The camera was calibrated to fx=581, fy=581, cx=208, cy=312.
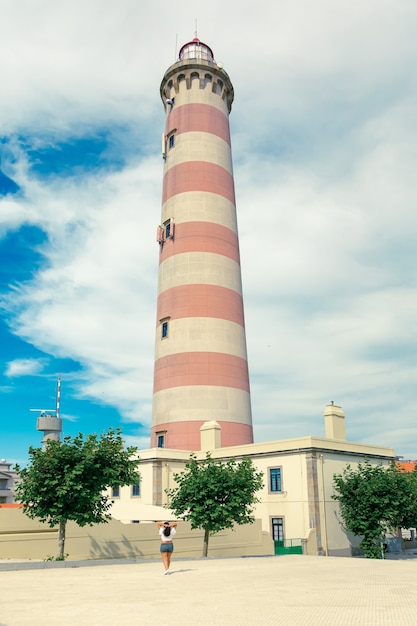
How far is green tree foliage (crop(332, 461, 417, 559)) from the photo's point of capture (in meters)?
35.7

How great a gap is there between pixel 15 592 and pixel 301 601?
7216 mm

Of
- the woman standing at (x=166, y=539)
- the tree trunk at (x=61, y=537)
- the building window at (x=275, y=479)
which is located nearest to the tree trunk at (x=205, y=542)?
the tree trunk at (x=61, y=537)

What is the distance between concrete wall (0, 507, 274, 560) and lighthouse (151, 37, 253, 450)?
869cm

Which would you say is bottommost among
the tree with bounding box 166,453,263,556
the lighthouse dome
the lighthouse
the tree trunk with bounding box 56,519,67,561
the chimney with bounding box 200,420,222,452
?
the tree trunk with bounding box 56,519,67,561

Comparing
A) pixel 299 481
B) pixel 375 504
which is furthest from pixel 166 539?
pixel 375 504

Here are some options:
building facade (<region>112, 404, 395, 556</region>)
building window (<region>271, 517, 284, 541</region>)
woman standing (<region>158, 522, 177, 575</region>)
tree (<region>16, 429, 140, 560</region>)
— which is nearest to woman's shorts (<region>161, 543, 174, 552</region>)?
woman standing (<region>158, 522, 177, 575</region>)

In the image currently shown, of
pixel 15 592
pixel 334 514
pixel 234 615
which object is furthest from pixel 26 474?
pixel 334 514

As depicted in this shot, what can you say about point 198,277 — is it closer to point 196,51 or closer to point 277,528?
point 277,528

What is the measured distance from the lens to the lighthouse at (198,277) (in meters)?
43.2

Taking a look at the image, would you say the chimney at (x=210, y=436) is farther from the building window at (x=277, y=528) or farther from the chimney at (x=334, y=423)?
the chimney at (x=334, y=423)

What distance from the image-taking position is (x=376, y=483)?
36.1m

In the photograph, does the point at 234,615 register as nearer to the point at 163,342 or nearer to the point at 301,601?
the point at 301,601

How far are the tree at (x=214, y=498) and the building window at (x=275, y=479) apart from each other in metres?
7.18

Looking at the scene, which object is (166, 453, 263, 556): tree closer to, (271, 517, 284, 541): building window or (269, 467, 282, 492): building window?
(269, 467, 282, 492): building window
